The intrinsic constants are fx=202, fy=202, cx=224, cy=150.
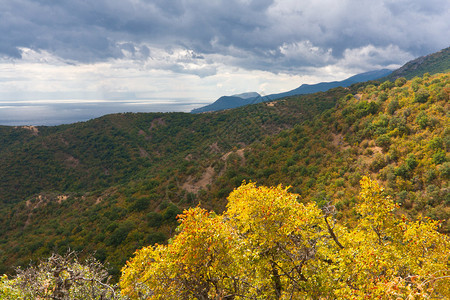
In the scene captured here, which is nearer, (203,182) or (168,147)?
(203,182)

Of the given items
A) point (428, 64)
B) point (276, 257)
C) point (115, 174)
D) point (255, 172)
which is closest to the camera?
point (276, 257)

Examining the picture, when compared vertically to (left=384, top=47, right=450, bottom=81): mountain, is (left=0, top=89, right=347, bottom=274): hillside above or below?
below

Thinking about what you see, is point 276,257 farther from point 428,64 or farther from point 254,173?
point 428,64

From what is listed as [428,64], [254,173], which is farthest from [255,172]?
[428,64]

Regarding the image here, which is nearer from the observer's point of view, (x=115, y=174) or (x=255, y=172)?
(x=255, y=172)

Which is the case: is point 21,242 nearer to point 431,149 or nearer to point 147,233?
point 147,233

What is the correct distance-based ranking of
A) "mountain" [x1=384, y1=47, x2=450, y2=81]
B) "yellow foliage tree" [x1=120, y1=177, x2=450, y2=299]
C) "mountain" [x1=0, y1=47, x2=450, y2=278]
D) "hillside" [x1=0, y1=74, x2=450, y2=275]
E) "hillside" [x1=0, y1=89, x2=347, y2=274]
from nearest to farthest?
"yellow foliage tree" [x1=120, y1=177, x2=450, y2=299], "mountain" [x1=0, y1=47, x2=450, y2=278], "hillside" [x1=0, y1=74, x2=450, y2=275], "hillside" [x1=0, y1=89, x2=347, y2=274], "mountain" [x1=384, y1=47, x2=450, y2=81]

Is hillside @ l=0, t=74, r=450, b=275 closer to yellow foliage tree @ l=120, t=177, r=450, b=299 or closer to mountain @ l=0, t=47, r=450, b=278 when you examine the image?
mountain @ l=0, t=47, r=450, b=278

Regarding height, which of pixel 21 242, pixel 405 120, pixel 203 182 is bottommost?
pixel 21 242

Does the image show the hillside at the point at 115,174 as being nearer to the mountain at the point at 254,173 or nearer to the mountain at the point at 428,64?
the mountain at the point at 254,173

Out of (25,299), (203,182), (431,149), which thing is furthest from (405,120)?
(25,299)

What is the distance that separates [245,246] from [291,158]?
41.6m

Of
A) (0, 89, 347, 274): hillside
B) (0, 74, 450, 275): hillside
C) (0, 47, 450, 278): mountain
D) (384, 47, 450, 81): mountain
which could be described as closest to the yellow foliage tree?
(0, 47, 450, 278): mountain

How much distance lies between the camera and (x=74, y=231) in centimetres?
4672
